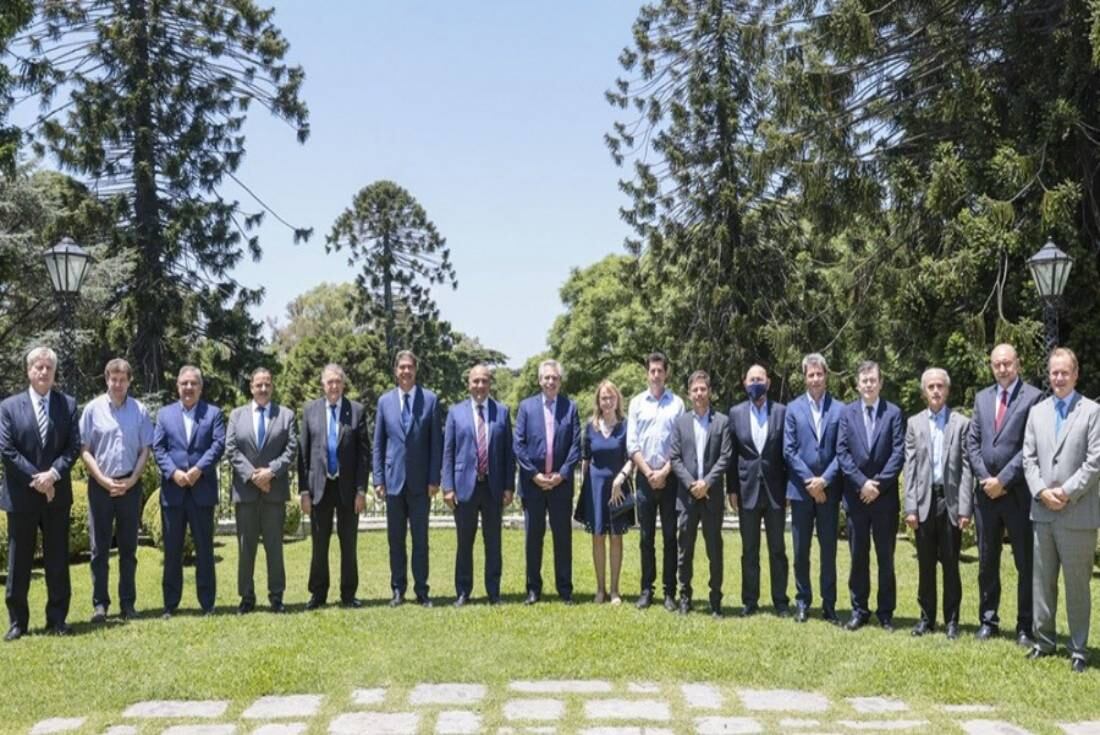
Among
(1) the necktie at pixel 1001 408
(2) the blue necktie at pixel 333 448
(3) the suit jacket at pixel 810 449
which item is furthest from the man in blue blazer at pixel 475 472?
(1) the necktie at pixel 1001 408

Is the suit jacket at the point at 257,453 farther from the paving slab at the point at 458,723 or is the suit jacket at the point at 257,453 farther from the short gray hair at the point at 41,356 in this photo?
the paving slab at the point at 458,723

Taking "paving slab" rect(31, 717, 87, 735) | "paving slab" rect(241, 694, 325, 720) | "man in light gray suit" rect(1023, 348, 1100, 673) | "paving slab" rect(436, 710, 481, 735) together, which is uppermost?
"man in light gray suit" rect(1023, 348, 1100, 673)

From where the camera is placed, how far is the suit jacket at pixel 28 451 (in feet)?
22.6

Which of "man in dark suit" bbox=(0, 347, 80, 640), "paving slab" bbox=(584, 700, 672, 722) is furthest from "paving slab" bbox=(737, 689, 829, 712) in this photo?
"man in dark suit" bbox=(0, 347, 80, 640)

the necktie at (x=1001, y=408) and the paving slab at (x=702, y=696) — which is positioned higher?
the necktie at (x=1001, y=408)

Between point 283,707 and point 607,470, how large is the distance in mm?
3368

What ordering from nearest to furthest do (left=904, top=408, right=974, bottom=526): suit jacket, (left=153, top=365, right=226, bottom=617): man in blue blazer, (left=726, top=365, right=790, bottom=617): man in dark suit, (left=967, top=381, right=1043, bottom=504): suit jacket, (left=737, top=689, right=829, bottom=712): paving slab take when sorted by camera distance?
1. (left=737, top=689, right=829, bottom=712): paving slab
2. (left=967, top=381, right=1043, bottom=504): suit jacket
3. (left=904, top=408, right=974, bottom=526): suit jacket
4. (left=726, top=365, right=790, bottom=617): man in dark suit
5. (left=153, top=365, right=226, bottom=617): man in blue blazer

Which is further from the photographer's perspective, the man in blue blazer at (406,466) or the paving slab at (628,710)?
the man in blue blazer at (406,466)

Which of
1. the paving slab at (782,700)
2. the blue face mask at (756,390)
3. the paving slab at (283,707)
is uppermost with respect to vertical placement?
the blue face mask at (756,390)

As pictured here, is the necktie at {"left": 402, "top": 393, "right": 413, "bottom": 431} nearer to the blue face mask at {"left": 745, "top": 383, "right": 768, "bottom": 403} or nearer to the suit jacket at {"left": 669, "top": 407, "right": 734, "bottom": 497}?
the suit jacket at {"left": 669, "top": 407, "right": 734, "bottom": 497}

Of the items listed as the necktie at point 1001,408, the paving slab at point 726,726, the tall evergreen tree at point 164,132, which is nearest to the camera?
the paving slab at point 726,726

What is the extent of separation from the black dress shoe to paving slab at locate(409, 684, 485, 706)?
3162 millimetres

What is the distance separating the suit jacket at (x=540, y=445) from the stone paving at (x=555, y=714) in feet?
8.38

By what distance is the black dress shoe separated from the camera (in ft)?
22.4
